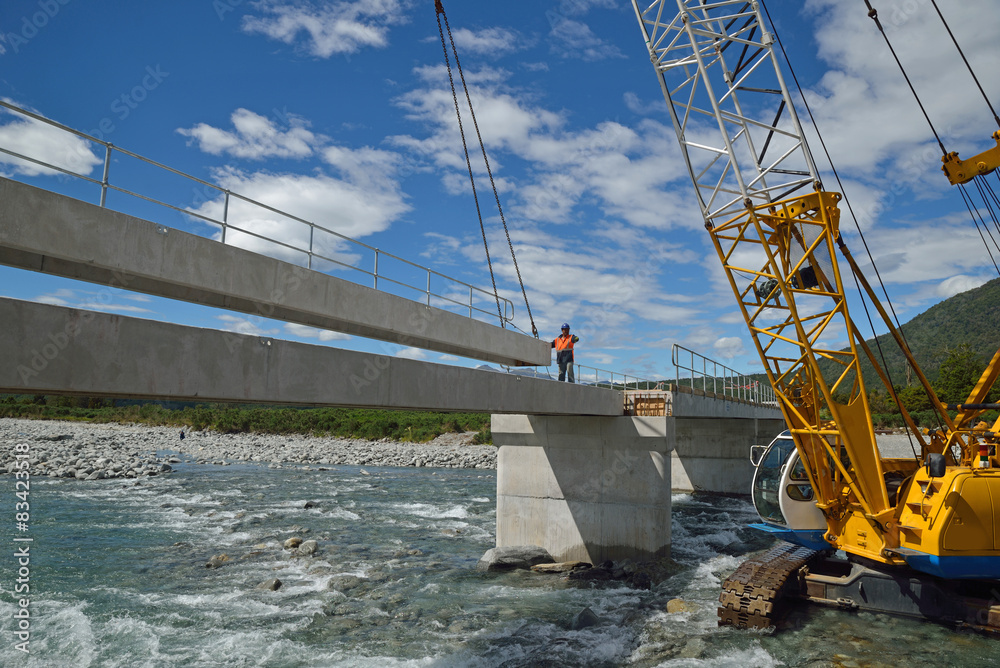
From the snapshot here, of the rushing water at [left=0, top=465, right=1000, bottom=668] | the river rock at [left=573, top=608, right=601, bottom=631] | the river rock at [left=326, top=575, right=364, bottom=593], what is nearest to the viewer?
the rushing water at [left=0, top=465, right=1000, bottom=668]

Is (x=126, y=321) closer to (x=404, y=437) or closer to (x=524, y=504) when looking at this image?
(x=524, y=504)

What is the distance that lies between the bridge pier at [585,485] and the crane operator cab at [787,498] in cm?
282

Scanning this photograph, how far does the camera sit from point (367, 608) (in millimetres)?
12055

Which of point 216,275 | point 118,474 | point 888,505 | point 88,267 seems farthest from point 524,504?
point 118,474

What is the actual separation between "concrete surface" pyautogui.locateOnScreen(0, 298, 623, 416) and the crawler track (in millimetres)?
6250

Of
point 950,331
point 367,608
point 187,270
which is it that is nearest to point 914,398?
point 367,608

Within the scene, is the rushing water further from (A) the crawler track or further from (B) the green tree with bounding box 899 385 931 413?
(B) the green tree with bounding box 899 385 931 413

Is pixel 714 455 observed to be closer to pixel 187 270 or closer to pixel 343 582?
pixel 343 582

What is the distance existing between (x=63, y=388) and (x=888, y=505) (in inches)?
499

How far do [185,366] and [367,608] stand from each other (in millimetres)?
7692

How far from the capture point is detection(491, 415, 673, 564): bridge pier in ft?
50.9

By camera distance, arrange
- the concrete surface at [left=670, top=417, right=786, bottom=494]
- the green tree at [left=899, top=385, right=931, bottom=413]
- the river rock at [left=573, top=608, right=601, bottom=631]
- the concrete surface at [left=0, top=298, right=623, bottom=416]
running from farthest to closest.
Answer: the green tree at [left=899, top=385, right=931, bottom=413] < the concrete surface at [left=670, top=417, right=786, bottom=494] < the river rock at [left=573, top=608, right=601, bottom=631] < the concrete surface at [left=0, top=298, right=623, bottom=416]

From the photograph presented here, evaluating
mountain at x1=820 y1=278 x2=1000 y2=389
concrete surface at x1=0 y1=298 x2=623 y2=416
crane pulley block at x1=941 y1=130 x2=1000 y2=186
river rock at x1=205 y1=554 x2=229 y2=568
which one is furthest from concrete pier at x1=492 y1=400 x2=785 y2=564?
mountain at x1=820 y1=278 x2=1000 y2=389

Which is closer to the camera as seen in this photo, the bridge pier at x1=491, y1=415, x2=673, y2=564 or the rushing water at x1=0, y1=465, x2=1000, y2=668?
the rushing water at x1=0, y1=465, x2=1000, y2=668
